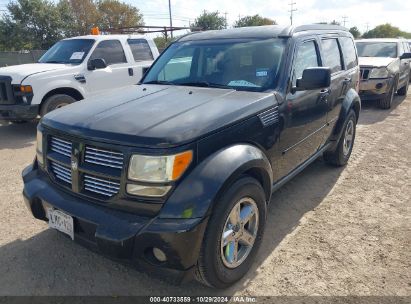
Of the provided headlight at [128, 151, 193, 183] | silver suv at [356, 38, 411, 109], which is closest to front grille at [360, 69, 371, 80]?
silver suv at [356, 38, 411, 109]

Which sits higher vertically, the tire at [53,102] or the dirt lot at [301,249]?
the tire at [53,102]

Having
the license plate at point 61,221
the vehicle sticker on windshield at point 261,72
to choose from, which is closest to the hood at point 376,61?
the vehicle sticker on windshield at point 261,72

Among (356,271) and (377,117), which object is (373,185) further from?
(377,117)

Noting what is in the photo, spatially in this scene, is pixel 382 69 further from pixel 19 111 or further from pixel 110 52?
pixel 19 111

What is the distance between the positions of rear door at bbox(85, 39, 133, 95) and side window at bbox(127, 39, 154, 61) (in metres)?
0.31

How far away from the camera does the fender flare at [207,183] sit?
7.00ft

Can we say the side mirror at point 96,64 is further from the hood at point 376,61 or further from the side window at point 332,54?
the hood at point 376,61

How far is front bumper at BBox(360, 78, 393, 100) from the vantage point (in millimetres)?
8664

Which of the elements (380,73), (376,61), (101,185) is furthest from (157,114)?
(376,61)

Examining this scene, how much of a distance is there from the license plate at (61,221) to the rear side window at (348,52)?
159 inches

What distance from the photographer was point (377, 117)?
8297mm

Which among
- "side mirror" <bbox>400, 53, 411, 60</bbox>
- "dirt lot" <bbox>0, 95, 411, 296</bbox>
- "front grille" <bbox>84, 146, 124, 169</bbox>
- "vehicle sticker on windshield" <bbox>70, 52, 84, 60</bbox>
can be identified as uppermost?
"vehicle sticker on windshield" <bbox>70, 52, 84, 60</bbox>

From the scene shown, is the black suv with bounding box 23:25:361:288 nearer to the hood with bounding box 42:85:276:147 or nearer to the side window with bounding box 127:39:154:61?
the hood with bounding box 42:85:276:147

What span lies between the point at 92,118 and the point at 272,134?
1463 mm
